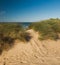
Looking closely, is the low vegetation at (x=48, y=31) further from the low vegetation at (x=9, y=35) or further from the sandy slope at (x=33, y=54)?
the low vegetation at (x=9, y=35)

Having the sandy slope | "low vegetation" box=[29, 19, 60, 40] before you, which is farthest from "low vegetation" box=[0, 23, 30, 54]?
"low vegetation" box=[29, 19, 60, 40]

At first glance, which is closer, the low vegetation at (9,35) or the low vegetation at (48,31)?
the low vegetation at (9,35)

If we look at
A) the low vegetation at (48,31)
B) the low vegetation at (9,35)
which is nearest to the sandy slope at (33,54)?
the low vegetation at (9,35)

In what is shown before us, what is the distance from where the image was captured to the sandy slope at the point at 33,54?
7.49 metres

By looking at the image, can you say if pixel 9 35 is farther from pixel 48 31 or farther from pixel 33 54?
pixel 48 31

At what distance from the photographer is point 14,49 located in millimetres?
8758

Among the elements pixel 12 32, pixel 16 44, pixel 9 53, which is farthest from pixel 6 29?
pixel 9 53

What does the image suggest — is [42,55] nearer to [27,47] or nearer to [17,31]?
[27,47]

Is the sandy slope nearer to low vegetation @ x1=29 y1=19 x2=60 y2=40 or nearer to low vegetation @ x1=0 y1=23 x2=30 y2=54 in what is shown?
low vegetation @ x1=0 y1=23 x2=30 y2=54

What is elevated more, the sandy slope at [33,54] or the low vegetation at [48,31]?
the low vegetation at [48,31]

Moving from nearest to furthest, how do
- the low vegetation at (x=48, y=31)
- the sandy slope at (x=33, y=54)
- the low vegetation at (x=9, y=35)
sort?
1. the sandy slope at (x=33, y=54)
2. the low vegetation at (x=9, y=35)
3. the low vegetation at (x=48, y=31)

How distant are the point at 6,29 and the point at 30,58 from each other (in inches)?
104

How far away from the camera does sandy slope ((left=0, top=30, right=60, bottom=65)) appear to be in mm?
7488

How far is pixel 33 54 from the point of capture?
27.7 ft
